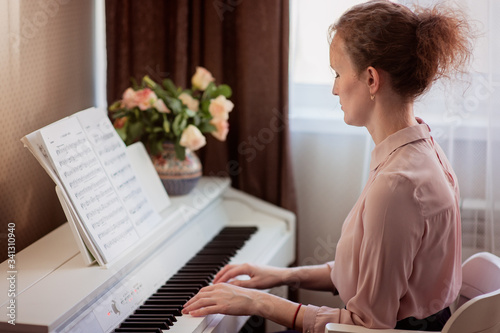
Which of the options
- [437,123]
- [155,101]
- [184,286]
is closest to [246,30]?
[155,101]

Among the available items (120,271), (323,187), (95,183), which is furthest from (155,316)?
(323,187)

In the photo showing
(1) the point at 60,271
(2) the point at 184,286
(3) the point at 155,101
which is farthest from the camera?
(3) the point at 155,101

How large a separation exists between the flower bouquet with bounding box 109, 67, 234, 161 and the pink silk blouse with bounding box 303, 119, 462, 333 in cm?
83

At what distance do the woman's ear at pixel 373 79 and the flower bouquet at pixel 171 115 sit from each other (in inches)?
33.0

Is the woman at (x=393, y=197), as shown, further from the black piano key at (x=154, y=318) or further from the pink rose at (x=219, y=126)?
the pink rose at (x=219, y=126)

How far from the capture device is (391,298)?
4.42 feet

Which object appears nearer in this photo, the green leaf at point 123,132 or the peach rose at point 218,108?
the green leaf at point 123,132

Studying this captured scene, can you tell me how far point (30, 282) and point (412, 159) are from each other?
36.5 inches

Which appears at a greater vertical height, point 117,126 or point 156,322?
point 117,126

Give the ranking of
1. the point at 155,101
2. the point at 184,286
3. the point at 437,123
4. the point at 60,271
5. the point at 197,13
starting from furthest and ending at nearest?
the point at 197,13 < the point at 437,123 < the point at 155,101 < the point at 184,286 < the point at 60,271

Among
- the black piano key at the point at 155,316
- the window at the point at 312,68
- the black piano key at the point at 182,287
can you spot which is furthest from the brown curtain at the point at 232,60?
the black piano key at the point at 155,316

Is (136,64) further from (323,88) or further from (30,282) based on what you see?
(30,282)

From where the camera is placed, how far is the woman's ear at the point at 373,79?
1.41 metres

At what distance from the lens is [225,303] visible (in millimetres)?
1521
